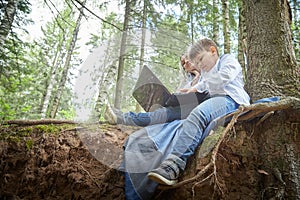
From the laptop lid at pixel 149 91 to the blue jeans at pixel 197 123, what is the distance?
362mm

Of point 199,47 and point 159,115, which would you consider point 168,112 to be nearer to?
point 159,115

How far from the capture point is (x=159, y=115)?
100 inches

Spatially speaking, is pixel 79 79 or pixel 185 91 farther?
pixel 185 91

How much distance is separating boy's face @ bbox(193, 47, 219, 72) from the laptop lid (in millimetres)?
500

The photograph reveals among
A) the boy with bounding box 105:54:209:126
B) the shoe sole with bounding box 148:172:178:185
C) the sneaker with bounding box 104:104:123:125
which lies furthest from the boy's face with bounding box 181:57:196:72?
the shoe sole with bounding box 148:172:178:185

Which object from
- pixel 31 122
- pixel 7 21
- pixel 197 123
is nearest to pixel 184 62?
pixel 197 123

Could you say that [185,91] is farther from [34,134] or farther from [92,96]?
[34,134]

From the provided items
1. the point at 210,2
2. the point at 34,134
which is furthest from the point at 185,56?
the point at 210,2

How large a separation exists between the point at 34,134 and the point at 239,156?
189cm

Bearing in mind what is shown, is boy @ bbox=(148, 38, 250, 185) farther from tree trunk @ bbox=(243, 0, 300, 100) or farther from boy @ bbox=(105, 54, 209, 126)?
tree trunk @ bbox=(243, 0, 300, 100)

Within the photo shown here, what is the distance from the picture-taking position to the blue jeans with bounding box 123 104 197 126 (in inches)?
97.4

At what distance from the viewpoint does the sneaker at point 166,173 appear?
1.65 meters

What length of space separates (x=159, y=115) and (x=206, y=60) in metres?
0.72

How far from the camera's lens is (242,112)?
190 cm
